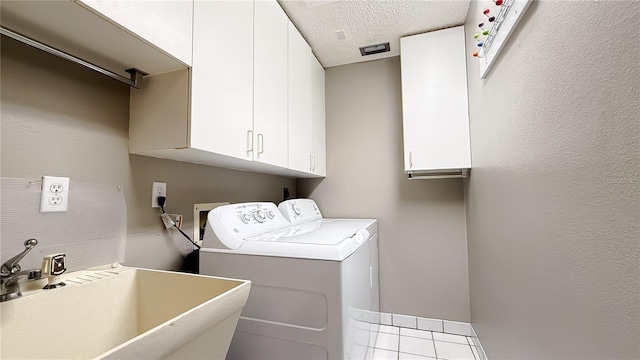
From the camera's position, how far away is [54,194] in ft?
2.84

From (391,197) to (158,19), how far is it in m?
2.07

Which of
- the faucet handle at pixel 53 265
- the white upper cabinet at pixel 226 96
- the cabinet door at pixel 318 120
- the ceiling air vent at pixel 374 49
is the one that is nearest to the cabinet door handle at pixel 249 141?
the white upper cabinet at pixel 226 96

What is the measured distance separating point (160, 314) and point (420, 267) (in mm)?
2011

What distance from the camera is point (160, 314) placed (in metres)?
0.91

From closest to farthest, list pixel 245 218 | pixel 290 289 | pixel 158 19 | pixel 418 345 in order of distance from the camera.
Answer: pixel 158 19
pixel 290 289
pixel 245 218
pixel 418 345

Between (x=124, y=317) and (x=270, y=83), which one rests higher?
(x=270, y=83)

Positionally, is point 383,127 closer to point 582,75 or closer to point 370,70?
point 370,70

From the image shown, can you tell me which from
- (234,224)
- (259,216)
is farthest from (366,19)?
(234,224)

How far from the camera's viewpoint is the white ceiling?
1749mm

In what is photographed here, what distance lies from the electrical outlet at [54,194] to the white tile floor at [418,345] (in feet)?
5.82

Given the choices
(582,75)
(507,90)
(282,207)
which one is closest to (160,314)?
(282,207)

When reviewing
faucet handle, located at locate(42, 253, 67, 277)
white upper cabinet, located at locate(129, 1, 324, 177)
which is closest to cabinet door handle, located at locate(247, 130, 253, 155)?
white upper cabinet, located at locate(129, 1, 324, 177)

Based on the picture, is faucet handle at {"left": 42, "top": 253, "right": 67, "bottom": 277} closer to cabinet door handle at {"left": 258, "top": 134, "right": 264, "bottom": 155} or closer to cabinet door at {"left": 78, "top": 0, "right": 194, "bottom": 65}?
cabinet door at {"left": 78, "top": 0, "right": 194, "bottom": 65}

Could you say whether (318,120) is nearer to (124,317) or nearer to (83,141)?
(83,141)
